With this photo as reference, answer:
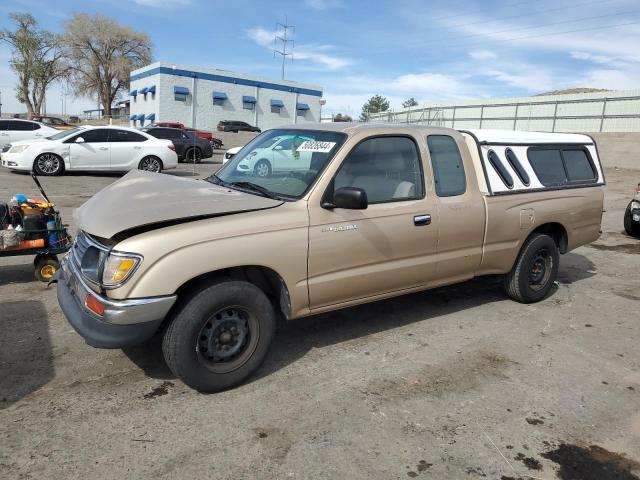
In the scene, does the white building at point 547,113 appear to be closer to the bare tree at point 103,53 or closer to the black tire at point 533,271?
the black tire at point 533,271

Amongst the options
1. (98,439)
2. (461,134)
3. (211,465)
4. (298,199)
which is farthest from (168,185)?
(461,134)

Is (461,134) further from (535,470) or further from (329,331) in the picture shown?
(535,470)

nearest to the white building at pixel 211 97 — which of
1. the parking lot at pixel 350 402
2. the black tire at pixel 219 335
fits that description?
the parking lot at pixel 350 402

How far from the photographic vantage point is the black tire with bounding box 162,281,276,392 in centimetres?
327

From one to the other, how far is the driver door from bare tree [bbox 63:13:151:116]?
Answer: 1970 inches

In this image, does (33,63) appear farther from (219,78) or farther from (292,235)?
(292,235)

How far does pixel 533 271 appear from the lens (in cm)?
565

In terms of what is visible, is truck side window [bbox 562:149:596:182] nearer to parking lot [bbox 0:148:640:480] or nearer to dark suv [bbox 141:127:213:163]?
parking lot [bbox 0:148:640:480]

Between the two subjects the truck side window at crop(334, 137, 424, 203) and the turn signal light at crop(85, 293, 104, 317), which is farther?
the truck side window at crop(334, 137, 424, 203)

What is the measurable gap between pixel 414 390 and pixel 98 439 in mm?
2043

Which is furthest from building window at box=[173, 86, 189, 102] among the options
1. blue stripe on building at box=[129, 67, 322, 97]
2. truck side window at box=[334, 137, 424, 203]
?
truck side window at box=[334, 137, 424, 203]

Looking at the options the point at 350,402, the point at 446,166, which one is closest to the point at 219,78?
the point at 446,166

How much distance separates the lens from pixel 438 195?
450 centimetres

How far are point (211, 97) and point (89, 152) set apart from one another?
37.5 m
